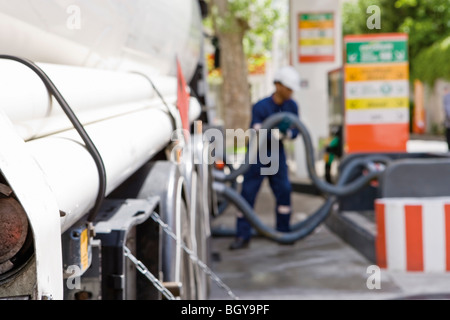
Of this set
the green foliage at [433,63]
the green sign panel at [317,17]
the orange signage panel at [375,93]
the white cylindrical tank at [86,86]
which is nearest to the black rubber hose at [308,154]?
the orange signage panel at [375,93]

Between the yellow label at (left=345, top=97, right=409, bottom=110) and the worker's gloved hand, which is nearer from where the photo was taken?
the worker's gloved hand

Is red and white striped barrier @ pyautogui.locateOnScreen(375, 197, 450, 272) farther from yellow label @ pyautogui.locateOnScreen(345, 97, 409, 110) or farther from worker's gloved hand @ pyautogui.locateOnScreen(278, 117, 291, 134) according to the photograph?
yellow label @ pyautogui.locateOnScreen(345, 97, 409, 110)

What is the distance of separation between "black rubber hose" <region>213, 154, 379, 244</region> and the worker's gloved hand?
776mm

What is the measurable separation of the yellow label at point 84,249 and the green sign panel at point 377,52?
7.97 metres

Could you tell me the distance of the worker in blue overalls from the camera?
8273mm

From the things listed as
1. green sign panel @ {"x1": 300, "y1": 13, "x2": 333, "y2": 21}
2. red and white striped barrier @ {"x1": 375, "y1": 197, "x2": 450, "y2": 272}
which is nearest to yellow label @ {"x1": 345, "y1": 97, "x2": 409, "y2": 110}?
red and white striped barrier @ {"x1": 375, "y1": 197, "x2": 450, "y2": 272}

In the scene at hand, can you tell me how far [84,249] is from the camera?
2027 millimetres

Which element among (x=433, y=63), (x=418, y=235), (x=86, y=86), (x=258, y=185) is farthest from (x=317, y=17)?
(x=433, y=63)

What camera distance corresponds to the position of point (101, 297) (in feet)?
8.36

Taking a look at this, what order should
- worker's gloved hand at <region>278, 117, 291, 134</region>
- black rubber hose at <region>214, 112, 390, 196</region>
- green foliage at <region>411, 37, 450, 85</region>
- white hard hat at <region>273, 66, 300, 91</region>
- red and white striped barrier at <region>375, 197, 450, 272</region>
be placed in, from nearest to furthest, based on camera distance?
red and white striped barrier at <region>375, 197, 450, 272</region>
black rubber hose at <region>214, 112, 390, 196</region>
worker's gloved hand at <region>278, 117, 291, 134</region>
white hard hat at <region>273, 66, 300, 91</region>
green foliage at <region>411, 37, 450, 85</region>

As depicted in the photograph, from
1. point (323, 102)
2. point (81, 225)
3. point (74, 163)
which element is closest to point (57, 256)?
point (74, 163)

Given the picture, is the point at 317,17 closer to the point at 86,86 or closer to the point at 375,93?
the point at 375,93

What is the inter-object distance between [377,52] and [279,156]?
2.05 meters

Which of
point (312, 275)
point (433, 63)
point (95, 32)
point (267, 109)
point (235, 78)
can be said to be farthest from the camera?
point (433, 63)
